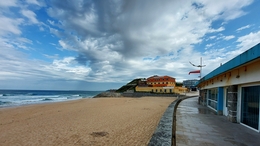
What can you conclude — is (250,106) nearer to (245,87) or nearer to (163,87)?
(245,87)

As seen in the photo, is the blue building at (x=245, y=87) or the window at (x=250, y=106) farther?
the window at (x=250, y=106)

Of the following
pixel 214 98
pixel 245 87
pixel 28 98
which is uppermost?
pixel 245 87

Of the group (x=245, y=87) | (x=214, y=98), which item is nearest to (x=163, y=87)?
(x=214, y=98)

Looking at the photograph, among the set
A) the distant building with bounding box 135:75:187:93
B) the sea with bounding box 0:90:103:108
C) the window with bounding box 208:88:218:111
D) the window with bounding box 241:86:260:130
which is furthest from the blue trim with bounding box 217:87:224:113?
the distant building with bounding box 135:75:187:93

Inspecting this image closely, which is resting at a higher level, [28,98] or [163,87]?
[163,87]

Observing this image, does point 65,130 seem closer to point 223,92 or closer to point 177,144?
point 177,144

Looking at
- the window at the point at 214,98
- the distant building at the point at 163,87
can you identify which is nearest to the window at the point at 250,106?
the window at the point at 214,98

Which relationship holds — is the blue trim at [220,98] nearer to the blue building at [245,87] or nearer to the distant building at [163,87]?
the blue building at [245,87]

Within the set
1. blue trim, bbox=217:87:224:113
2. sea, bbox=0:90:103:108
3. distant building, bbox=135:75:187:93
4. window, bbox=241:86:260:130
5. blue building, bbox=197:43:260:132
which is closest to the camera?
blue building, bbox=197:43:260:132

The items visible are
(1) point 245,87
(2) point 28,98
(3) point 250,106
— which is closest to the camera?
(3) point 250,106

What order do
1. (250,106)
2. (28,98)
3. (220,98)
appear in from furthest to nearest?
(28,98)
(220,98)
(250,106)

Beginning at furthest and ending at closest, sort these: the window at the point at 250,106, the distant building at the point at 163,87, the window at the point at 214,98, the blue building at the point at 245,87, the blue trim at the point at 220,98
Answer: the distant building at the point at 163,87, the window at the point at 214,98, the blue trim at the point at 220,98, the window at the point at 250,106, the blue building at the point at 245,87

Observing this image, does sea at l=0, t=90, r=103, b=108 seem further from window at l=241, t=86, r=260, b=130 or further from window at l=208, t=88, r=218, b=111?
window at l=241, t=86, r=260, b=130

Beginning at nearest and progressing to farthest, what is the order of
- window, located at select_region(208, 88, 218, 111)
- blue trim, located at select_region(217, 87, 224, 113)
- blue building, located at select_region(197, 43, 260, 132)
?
blue building, located at select_region(197, 43, 260, 132) < blue trim, located at select_region(217, 87, 224, 113) < window, located at select_region(208, 88, 218, 111)
